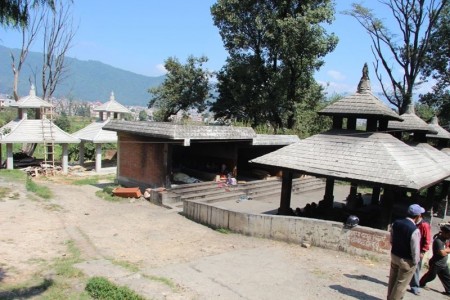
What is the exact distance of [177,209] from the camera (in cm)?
1684

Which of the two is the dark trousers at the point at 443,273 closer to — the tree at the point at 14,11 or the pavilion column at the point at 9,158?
the tree at the point at 14,11

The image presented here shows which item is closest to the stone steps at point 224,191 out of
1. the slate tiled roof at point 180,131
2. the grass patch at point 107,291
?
the slate tiled roof at point 180,131

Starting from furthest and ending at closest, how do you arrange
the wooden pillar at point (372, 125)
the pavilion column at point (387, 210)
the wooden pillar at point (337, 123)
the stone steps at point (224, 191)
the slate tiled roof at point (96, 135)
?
1. the slate tiled roof at point (96, 135)
2. the stone steps at point (224, 191)
3. the wooden pillar at point (337, 123)
4. the wooden pillar at point (372, 125)
5. the pavilion column at point (387, 210)

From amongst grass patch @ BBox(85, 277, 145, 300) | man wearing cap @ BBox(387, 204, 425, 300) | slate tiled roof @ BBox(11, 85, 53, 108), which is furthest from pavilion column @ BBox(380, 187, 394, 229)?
slate tiled roof @ BBox(11, 85, 53, 108)

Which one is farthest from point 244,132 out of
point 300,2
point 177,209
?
point 300,2

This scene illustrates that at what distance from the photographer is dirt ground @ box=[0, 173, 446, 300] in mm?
7941

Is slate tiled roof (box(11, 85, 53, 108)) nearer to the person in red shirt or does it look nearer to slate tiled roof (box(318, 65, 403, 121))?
slate tiled roof (box(318, 65, 403, 121))

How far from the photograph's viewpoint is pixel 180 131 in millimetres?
17422

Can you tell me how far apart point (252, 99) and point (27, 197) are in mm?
18400

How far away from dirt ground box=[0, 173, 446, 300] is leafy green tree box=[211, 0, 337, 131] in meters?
16.5

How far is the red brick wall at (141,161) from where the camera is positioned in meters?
19.2

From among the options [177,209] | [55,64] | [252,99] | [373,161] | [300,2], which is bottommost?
[177,209]

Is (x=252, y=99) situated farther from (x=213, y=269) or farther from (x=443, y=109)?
(x=213, y=269)

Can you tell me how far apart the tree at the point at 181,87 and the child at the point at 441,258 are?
2615cm
